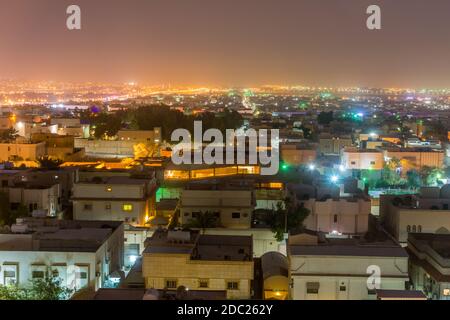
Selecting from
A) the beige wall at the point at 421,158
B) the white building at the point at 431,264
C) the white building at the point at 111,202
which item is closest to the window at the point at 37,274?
the white building at the point at 111,202

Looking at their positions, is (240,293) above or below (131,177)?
below

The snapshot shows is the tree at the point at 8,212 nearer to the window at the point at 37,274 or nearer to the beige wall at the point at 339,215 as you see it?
the window at the point at 37,274

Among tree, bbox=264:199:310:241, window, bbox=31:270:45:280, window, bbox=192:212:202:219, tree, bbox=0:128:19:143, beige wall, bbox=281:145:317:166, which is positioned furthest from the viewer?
tree, bbox=0:128:19:143

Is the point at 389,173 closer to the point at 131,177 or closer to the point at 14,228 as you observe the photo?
the point at 131,177

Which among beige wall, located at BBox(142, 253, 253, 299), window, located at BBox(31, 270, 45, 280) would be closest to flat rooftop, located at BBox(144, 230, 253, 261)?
beige wall, located at BBox(142, 253, 253, 299)

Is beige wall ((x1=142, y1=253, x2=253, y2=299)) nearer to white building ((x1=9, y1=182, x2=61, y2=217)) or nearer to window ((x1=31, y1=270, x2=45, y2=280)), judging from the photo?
window ((x1=31, y1=270, x2=45, y2=280))
